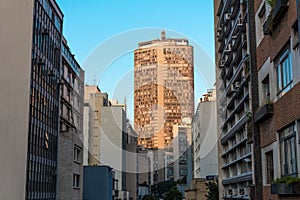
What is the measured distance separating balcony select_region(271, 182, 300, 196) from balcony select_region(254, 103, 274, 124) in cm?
243

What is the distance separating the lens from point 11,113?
423 inches

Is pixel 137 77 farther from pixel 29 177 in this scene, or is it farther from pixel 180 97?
pixel 29 177

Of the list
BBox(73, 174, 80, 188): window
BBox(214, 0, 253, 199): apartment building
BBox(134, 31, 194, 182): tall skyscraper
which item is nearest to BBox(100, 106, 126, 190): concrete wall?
BBox(134, 31, 194, 182): tall skyscraper

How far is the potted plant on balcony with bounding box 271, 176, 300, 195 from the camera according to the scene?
12250mm

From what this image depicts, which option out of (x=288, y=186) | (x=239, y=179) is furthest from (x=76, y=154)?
(x=288, y=186)

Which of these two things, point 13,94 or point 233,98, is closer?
point 13,94

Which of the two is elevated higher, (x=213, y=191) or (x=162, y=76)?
(x=162, y=76)

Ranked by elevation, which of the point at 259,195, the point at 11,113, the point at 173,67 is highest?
the point at 173,67

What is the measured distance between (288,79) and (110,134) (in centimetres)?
5858

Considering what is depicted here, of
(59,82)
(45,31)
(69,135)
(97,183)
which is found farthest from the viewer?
(97,183)

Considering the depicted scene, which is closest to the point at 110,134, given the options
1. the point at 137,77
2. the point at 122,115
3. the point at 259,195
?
the point at 122,115

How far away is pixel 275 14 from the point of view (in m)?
13.8

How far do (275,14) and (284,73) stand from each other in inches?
73.5

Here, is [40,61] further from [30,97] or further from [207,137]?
[207,137]
